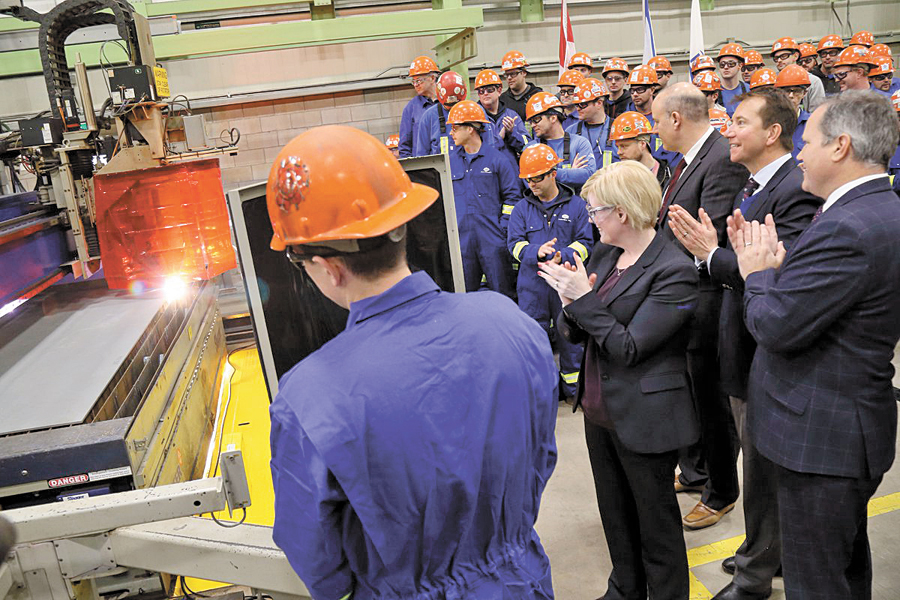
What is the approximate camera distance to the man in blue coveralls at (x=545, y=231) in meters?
4.21

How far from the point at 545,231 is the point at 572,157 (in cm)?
137

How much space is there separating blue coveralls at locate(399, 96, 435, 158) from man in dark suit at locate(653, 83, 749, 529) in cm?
389

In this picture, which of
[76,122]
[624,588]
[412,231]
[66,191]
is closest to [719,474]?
[624,588]

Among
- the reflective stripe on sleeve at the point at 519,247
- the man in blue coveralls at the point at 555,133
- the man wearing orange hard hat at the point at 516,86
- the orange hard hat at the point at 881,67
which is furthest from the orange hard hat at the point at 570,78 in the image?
the orange hard hat at the point at 881,67

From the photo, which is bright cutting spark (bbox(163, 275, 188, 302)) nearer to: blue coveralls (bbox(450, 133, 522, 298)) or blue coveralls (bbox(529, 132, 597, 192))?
blue coveralls (bbox(450, 133, 522, 298))

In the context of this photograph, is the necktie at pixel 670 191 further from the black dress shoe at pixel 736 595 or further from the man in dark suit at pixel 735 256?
the black dress shoe at pixel 736 595

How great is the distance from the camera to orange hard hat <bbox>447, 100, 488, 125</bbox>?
5148 millimetres

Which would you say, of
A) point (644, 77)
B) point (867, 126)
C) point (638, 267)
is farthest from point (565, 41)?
point (867, 126)

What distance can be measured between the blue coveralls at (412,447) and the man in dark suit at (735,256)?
1513mm

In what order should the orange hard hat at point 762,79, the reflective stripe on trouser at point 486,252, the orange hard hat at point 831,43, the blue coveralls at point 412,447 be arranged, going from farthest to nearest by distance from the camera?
the orange hard hat at point 831,43
the orange hard hat at point 762,79
the reflective stripe on trouser at point 486,252
the blue coveralls at point 412,447

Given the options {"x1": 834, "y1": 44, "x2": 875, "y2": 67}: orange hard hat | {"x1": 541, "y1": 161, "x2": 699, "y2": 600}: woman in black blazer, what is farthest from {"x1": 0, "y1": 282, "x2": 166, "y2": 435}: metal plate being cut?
{"x1": 834, "y1": 44, "x2": 875, "y2": 67}: orange hard hat

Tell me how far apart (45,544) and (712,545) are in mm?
2619

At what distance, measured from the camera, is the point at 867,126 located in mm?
1777

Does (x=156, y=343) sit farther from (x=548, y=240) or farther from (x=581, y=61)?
(x=581, y=61)
